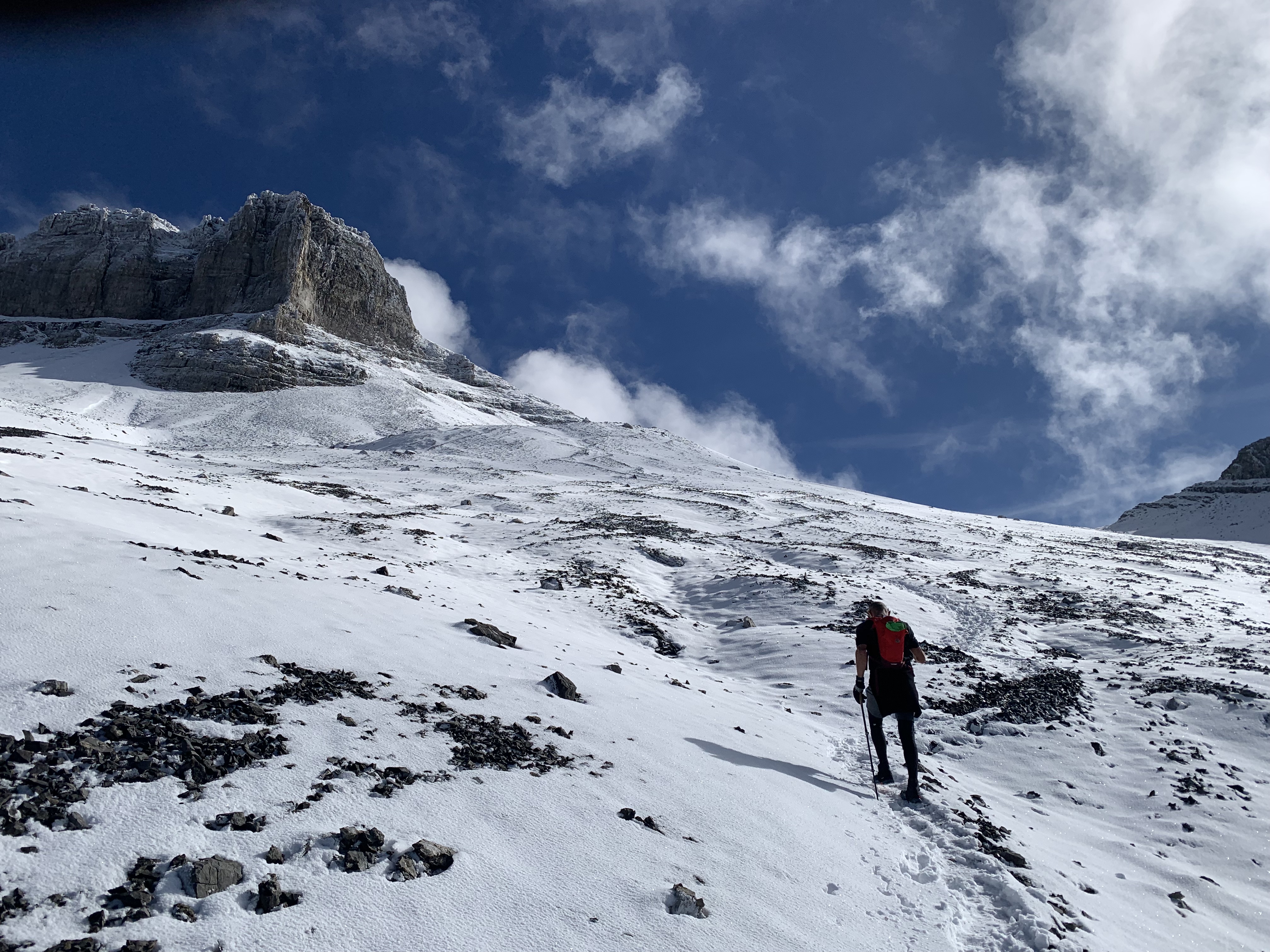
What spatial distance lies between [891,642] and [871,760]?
1.45 m

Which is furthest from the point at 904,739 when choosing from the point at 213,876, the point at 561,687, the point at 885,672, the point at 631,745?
the point at 213,876

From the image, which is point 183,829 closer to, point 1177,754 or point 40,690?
point 40,690

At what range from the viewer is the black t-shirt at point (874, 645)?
7887mm

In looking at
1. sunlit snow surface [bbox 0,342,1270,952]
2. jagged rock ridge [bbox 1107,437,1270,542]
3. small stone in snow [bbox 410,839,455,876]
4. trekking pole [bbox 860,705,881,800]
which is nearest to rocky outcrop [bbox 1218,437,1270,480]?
jagged rock ridge [bbox 1107,437,1270,542]

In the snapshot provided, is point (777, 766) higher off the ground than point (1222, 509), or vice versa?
point (1222, 509)

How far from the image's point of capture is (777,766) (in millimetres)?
7379

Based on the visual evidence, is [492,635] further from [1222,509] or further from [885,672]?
[1222,509]

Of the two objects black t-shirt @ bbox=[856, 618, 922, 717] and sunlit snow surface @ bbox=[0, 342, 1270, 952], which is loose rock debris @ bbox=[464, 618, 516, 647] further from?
black t-shirt @ bbox=[856, 618, 922, 717]

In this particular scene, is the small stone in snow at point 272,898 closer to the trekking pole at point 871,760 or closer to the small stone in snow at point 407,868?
the small stone in snow at point 407,868

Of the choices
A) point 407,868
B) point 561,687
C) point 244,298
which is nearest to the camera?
point 407,868

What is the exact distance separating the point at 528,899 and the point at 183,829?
2.21 metres

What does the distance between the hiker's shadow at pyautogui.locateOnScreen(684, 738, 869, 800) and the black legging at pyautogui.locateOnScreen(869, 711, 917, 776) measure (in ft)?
2.02

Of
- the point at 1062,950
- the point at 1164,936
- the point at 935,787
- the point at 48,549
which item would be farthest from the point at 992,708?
the point at 48,549

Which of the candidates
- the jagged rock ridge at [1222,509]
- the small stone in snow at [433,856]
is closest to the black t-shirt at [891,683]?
the small stone in snow at [433,856]
